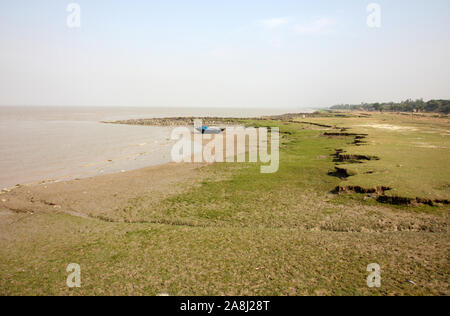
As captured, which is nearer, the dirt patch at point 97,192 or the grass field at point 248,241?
the grass field at point 248,241

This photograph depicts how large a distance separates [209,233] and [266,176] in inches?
347

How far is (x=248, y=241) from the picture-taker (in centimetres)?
861

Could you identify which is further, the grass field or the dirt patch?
the dirt patch

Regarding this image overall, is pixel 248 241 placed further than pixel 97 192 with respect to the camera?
No

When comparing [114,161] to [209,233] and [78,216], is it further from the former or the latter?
[209,233]

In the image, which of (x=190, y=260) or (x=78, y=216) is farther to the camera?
(x=78, y=216)

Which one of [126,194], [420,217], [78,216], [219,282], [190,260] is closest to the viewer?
[219,282]

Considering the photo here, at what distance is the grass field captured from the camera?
6395 millimetres

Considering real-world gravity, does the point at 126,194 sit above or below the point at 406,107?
below

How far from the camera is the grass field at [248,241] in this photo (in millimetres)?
6395
